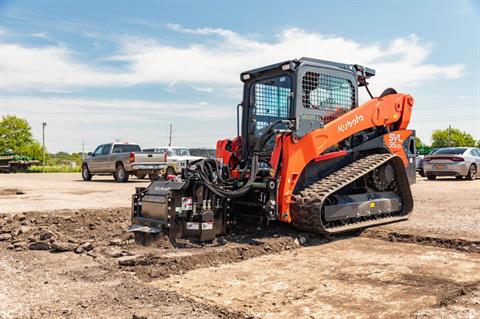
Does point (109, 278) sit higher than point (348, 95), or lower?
lower

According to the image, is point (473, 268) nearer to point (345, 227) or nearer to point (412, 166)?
point (345, 227)

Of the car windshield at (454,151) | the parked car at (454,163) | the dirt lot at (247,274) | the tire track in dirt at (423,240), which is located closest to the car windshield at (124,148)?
the parked car at (454,163)

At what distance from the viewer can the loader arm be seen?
6.89m

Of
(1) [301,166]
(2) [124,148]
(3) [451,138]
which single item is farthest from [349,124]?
(3) [451,138]

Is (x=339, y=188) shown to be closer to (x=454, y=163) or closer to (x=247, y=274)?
(x=247, y=274)

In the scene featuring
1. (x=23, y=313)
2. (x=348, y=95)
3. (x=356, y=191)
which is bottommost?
(x=23, y=313)

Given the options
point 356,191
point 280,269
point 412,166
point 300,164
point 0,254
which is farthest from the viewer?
point 412,166

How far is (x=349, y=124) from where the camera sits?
772 cm

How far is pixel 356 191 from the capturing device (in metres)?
8.09

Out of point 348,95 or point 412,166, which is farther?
point 412,166

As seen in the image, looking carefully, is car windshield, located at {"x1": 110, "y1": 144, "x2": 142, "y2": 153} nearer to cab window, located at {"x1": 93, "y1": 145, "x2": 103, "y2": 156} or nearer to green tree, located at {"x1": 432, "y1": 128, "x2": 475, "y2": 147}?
cab window, located at {"x1": 93, "y1": 145, "x2": 103, "y2": 156}

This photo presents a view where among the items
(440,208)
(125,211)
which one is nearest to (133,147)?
(125,211)

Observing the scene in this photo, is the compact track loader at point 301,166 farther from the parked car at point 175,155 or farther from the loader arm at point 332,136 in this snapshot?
the parked car at point 175,155

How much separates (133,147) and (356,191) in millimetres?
16552
